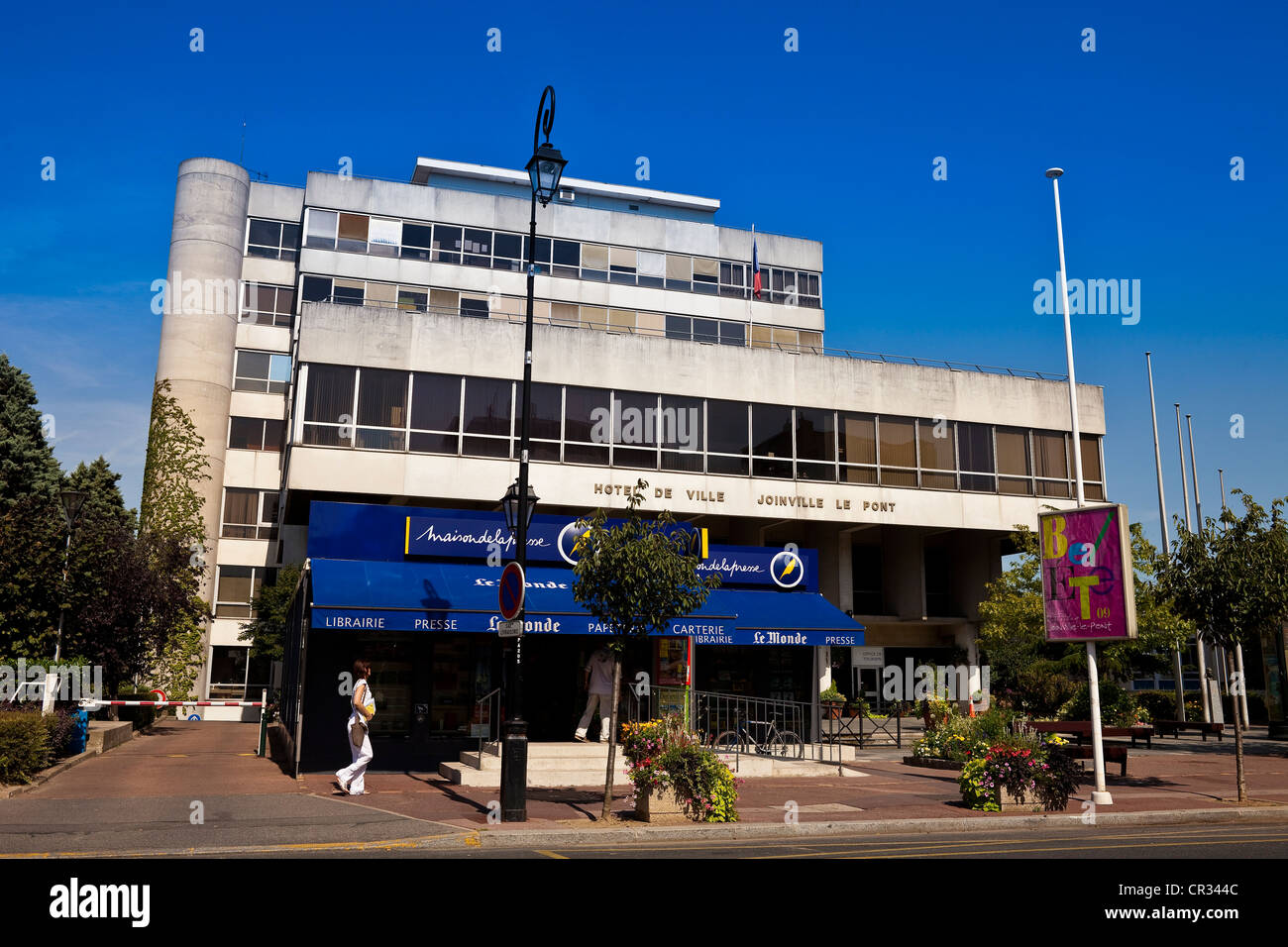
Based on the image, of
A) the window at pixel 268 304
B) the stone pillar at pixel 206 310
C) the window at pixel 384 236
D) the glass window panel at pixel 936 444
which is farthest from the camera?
the window at pixel 268 304

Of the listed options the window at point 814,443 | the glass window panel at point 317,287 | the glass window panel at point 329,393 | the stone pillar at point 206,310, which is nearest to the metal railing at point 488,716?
the glass window panel at point 329,393

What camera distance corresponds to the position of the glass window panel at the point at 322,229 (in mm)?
42844

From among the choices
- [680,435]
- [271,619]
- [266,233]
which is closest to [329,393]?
[680,435]

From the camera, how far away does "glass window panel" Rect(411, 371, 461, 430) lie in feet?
96.5

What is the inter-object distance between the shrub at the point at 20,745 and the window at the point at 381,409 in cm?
1370

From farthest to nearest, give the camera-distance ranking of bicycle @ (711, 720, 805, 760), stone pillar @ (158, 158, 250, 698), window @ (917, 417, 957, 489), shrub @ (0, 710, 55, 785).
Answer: stone pillar @ (158, 158, 250, 698), window @ (917, 417, 957, 489), bicycle @ (711, 720, 805, 760), shrub @ (0, 710, 55, 785)

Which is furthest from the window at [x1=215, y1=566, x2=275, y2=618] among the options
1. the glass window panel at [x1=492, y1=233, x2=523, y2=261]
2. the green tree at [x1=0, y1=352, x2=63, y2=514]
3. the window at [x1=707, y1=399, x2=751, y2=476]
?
the window at [x1=707, y1=399, x2=751, y2=476]

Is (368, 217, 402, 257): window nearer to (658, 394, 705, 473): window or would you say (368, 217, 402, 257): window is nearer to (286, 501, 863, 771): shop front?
(658, 394, 705, 473): window

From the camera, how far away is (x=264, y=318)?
152ft

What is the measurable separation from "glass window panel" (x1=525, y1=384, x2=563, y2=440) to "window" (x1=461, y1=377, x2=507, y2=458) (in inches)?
20.5

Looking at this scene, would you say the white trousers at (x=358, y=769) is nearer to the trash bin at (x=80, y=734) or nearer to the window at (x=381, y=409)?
the trash bin at (x=80, y=734)
